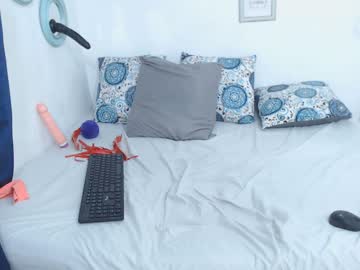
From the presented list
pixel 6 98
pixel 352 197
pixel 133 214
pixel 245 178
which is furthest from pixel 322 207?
pixel 6 98

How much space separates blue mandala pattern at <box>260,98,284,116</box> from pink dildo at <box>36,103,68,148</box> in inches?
39.4

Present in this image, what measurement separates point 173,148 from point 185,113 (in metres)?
0.20

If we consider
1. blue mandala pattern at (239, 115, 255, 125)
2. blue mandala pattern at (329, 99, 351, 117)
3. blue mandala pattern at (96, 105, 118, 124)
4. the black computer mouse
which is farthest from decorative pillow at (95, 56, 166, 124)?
the black computer mouse

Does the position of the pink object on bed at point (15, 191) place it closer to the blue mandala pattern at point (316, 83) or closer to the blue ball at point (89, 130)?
the blue ball at point (89, 130)

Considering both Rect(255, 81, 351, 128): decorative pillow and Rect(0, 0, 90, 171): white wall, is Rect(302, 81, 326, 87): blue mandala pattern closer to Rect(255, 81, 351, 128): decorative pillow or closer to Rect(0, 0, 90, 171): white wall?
Rect(255, 81, 351, 128): decorative pillow

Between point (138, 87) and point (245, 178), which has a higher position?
point (138, 87)

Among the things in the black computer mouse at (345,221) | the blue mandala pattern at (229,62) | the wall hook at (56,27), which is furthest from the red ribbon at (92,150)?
the black computer mouse at (345,221)

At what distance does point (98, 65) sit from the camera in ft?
6.31

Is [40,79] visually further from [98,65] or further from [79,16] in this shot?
[79,16]

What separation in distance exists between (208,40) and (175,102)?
530 mm

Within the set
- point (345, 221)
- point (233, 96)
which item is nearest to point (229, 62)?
point (233, 96)

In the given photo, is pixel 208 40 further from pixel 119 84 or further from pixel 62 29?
pixel 62 29

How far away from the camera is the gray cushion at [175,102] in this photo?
151 cm

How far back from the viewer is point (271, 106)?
1.60m
